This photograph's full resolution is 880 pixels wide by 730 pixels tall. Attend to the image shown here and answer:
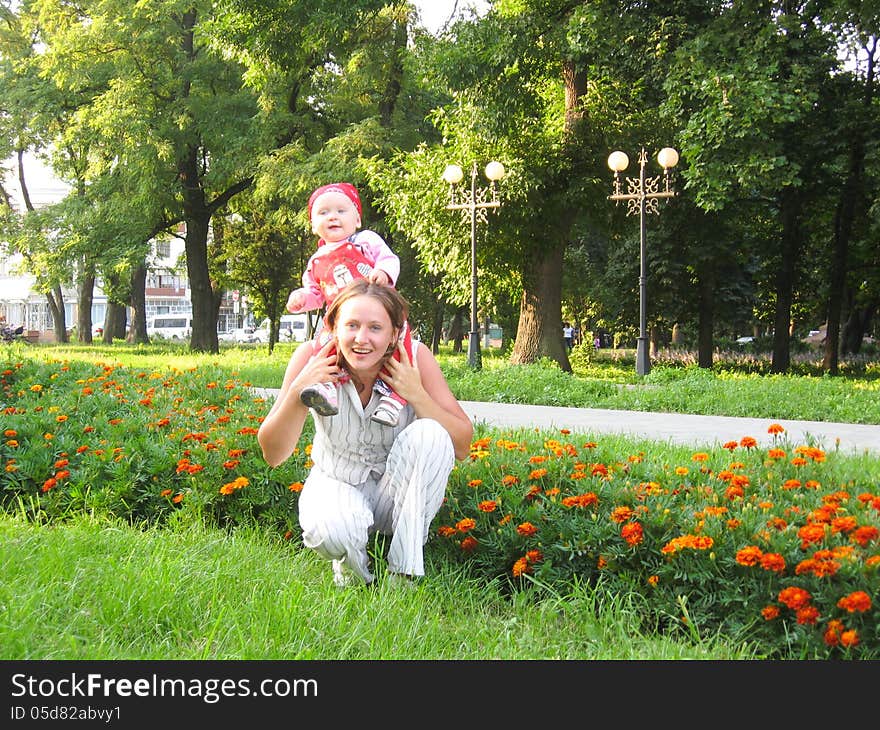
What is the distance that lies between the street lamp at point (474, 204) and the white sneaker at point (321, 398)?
11.8m

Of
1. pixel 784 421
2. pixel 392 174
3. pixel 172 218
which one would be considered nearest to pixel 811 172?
pixel 392 174

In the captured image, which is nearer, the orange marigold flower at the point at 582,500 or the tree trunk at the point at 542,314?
the orange marigold flower at the point at 582,500

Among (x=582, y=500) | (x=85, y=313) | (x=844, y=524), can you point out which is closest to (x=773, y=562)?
(x=844, y=524)

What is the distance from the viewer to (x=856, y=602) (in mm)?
2805

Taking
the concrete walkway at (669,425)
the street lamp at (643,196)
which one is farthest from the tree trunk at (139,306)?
the concrete walkway at (669,425)

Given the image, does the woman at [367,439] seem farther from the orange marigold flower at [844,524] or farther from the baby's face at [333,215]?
the orange marigold flower at [844,524]

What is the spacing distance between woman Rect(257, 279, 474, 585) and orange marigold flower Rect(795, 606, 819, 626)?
137 centimetres

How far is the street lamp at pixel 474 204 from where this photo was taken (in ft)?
50.1

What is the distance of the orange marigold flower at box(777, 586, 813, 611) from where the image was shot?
115 inches

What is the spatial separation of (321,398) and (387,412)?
33 cm

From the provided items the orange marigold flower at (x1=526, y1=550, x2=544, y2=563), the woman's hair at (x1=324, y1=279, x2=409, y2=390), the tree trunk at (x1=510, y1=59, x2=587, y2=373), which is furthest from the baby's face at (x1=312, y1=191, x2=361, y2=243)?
the tree trunk at (x1=510, y1=59, x2=587, y2=373)

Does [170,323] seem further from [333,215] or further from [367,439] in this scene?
[367,439]
